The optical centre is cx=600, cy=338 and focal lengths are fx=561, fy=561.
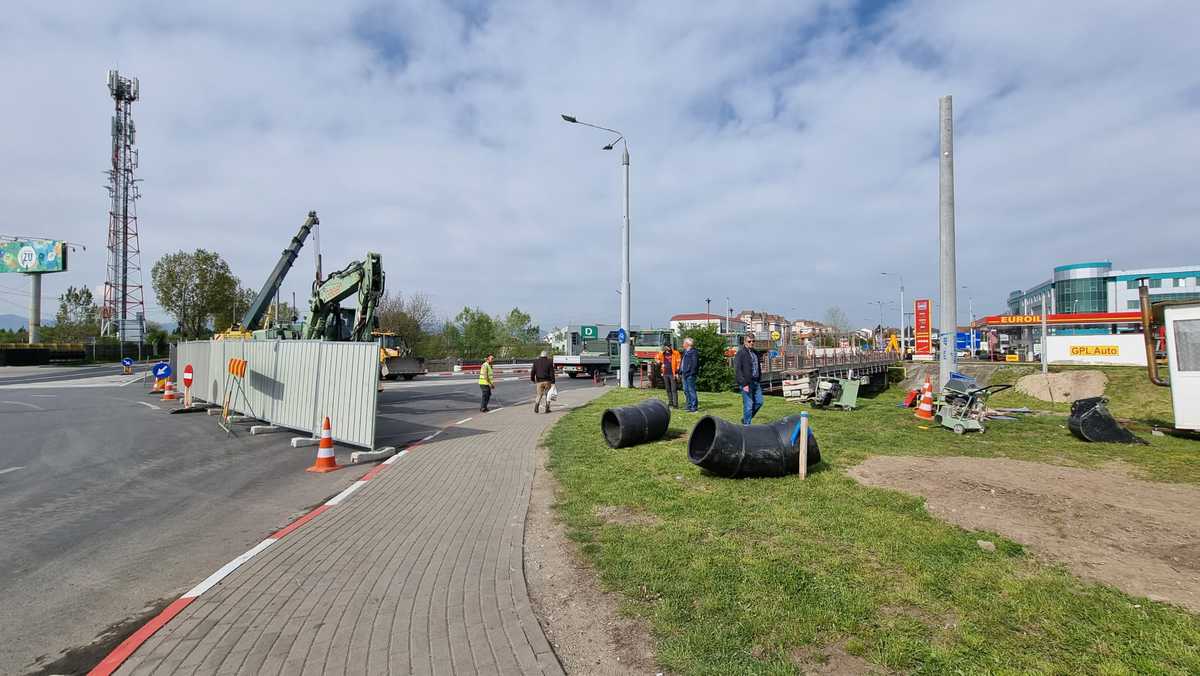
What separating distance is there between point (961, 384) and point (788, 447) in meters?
7.07

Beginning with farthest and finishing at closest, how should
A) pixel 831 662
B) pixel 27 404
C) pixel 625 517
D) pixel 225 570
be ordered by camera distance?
1. pixel 27 404
2. pixel 625 517
3. pixel 225 570
4. pixel 831 662

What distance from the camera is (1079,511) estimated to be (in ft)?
17.5

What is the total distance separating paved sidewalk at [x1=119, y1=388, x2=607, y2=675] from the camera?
3139 millimetres

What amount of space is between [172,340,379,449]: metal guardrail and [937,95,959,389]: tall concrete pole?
44.9 feet

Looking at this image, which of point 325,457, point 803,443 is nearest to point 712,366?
point 803,443

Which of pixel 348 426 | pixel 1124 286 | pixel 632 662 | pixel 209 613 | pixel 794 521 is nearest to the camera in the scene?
pixel 632 662

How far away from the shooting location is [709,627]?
11.0 feet

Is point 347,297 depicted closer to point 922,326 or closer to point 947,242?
point 947,242

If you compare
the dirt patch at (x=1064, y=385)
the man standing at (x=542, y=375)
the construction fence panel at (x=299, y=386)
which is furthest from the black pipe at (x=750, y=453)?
the dirt patch at (x=1064, y=385)

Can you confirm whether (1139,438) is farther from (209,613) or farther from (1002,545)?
(209,613)

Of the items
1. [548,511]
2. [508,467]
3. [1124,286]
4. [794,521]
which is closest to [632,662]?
[794,521]

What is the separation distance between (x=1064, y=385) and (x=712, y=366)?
20166 millimetres

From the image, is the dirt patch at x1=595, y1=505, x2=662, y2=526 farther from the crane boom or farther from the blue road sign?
the blue road sign

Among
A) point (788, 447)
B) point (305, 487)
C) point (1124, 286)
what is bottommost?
point (305, 487)
